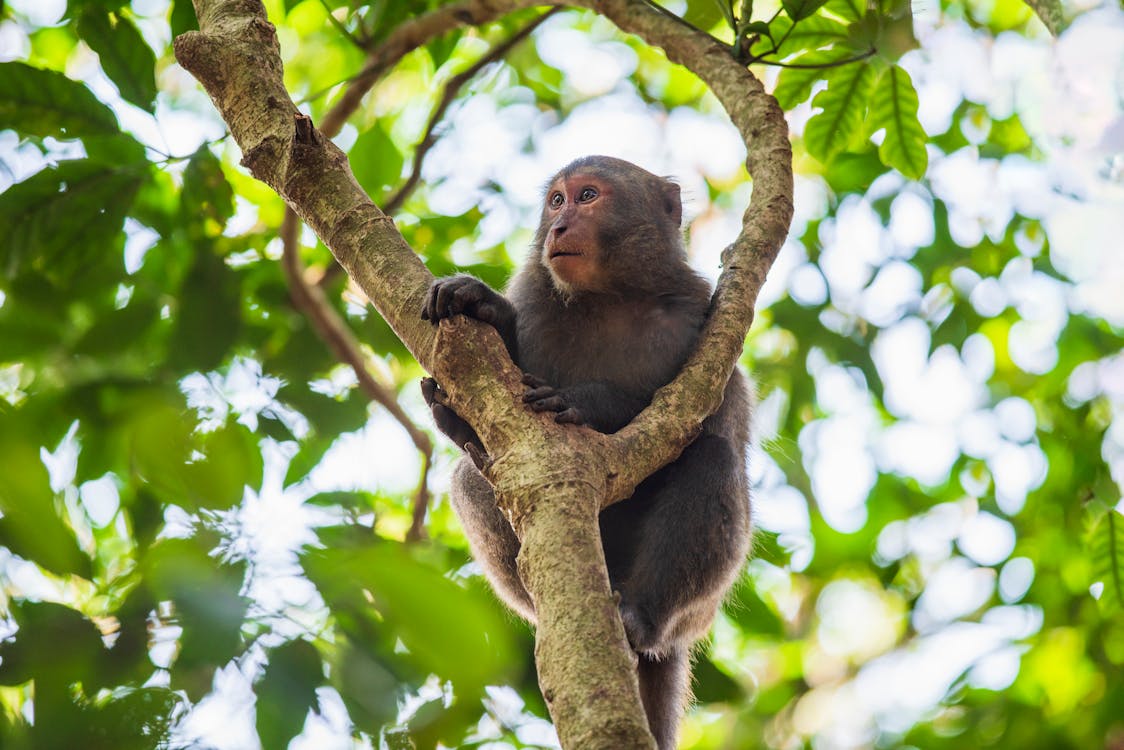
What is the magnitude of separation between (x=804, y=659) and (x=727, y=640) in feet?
2.30

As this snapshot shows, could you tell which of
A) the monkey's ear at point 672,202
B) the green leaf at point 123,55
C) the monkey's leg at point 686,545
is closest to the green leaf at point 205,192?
the green leaf at point 123,55

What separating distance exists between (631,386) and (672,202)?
1621 millimetres

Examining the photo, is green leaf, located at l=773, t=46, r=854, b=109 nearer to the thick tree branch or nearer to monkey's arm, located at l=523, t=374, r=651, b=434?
monkey's arm, located at l=523, t=374, r=651, b=434

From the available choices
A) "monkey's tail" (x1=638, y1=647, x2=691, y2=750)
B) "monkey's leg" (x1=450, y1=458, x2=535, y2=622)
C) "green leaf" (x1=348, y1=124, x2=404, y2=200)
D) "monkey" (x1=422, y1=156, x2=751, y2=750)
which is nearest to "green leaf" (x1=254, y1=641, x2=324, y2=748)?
"monkey" (x1=422, y1=156, x2=751, y2=750)

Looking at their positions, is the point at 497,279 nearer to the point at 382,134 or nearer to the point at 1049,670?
the point at 382,134

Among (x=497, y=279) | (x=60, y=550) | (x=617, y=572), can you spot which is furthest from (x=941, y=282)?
(x=60, y=550)

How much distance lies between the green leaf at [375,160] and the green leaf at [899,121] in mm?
2668

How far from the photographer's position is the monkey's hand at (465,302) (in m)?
3.52

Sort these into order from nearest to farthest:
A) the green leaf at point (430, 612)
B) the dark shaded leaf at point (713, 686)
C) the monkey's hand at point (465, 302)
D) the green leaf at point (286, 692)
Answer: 1. the green leaf at point (430, 612)
2. the green leaf at point (286, 692)
3. the monkey's hand at point (465, 302)
4. the dark shaded leaf at point (713, 686)

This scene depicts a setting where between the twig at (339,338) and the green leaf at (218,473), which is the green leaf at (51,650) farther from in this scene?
the twig at (339,338)

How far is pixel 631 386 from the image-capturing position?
492 centimetres

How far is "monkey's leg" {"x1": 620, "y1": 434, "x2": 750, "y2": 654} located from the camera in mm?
4449

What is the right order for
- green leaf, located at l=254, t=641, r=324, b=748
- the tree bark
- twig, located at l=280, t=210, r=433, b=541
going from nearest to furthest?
green leaf, located at l=254, t=641, r=324, b=748, the tree bark, twig, located at l=280, t=210, r=433, b=541

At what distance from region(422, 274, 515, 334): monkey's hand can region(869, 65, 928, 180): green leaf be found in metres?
1.81
